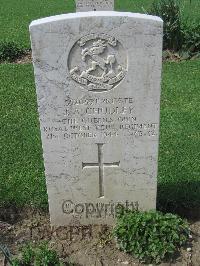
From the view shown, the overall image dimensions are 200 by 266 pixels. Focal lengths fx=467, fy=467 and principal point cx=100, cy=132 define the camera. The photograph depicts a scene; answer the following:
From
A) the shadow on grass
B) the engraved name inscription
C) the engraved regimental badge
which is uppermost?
the engraved regimental badge

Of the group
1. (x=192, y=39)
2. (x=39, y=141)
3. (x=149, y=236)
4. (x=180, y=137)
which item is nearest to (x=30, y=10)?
(x=192, y=39)

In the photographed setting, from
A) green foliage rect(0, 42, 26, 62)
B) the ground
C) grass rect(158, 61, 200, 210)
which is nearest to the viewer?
the ground

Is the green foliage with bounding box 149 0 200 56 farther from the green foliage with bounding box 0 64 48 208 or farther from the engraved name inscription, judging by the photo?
the engraved name inscription

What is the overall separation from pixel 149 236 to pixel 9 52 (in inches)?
276

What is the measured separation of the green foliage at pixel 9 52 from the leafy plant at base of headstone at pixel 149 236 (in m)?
6.72

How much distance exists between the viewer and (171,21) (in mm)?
10148

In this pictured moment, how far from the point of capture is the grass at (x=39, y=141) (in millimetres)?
5066

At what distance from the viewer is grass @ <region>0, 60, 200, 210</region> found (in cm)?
507

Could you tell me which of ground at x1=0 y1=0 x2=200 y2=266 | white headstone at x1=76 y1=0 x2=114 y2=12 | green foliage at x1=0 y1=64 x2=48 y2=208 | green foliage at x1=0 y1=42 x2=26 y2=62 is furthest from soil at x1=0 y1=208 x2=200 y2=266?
green foliage at x1=0 y1=42 x2=26 y2=62

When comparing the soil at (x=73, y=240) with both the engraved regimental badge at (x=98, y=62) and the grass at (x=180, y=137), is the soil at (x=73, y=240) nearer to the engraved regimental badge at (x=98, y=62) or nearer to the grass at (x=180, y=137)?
the grass at (x=180, y=137)

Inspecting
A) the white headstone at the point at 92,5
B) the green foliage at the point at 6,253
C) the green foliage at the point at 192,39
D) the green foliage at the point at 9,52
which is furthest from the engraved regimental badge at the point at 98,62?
the green foliage at the point at 192,39

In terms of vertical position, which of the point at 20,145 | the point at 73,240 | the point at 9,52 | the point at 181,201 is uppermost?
the point at 9,52

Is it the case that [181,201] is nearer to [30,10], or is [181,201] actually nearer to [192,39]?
[192,39]

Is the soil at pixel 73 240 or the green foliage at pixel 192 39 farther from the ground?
the green foliage at pixel 192 39
